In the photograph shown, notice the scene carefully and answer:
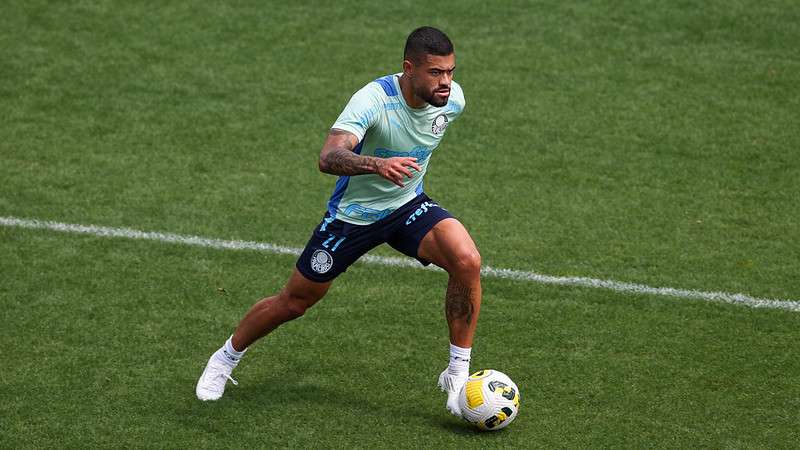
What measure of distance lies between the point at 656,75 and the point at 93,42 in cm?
648

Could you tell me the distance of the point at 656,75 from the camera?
13086 mm

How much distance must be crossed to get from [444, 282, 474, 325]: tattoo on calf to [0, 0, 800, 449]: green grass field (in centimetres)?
65

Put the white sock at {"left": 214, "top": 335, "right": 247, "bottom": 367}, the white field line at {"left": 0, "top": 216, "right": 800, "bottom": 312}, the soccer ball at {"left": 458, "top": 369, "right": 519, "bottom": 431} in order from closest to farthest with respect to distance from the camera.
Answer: the soccer ball at {"left": 458, "top": 369, "right": 519, "bottom": 431}, the white sock at {"left": 214, "top": 335, "right": 247, "bottom": 367}, the white field line at {"left": 0, "top": 216, "right": 800, "bottom": 312}

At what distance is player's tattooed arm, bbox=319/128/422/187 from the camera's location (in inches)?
250

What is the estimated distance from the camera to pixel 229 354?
767cm

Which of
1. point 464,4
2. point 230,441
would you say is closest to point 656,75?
point 464,4

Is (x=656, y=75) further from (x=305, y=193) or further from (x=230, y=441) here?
(x=230, y=441)

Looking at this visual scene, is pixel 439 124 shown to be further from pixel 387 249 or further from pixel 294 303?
pixel 387 249

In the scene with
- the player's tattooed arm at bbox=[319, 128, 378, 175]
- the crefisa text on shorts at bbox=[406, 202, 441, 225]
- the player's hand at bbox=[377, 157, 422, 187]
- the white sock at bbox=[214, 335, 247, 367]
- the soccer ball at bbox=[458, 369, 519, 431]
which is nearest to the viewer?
the player's hand at bbox=[377, 157, 422, 187]

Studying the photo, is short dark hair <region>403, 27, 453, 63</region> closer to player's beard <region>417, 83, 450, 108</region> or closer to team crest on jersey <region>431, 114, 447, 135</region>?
player's beard <region>417, 83, 450, 108</region>

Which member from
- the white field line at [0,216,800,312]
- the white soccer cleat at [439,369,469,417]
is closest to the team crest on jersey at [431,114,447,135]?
the white soccer cleat at [439,369,469,417]

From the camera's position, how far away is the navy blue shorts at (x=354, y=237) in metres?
7.39

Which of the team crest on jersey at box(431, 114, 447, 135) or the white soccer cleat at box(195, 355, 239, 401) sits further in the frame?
the white soccer cleat at box(195, 355, 239, 401)

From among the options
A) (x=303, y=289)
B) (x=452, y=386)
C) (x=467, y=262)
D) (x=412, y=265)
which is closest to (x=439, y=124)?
(x=467, y=262)
